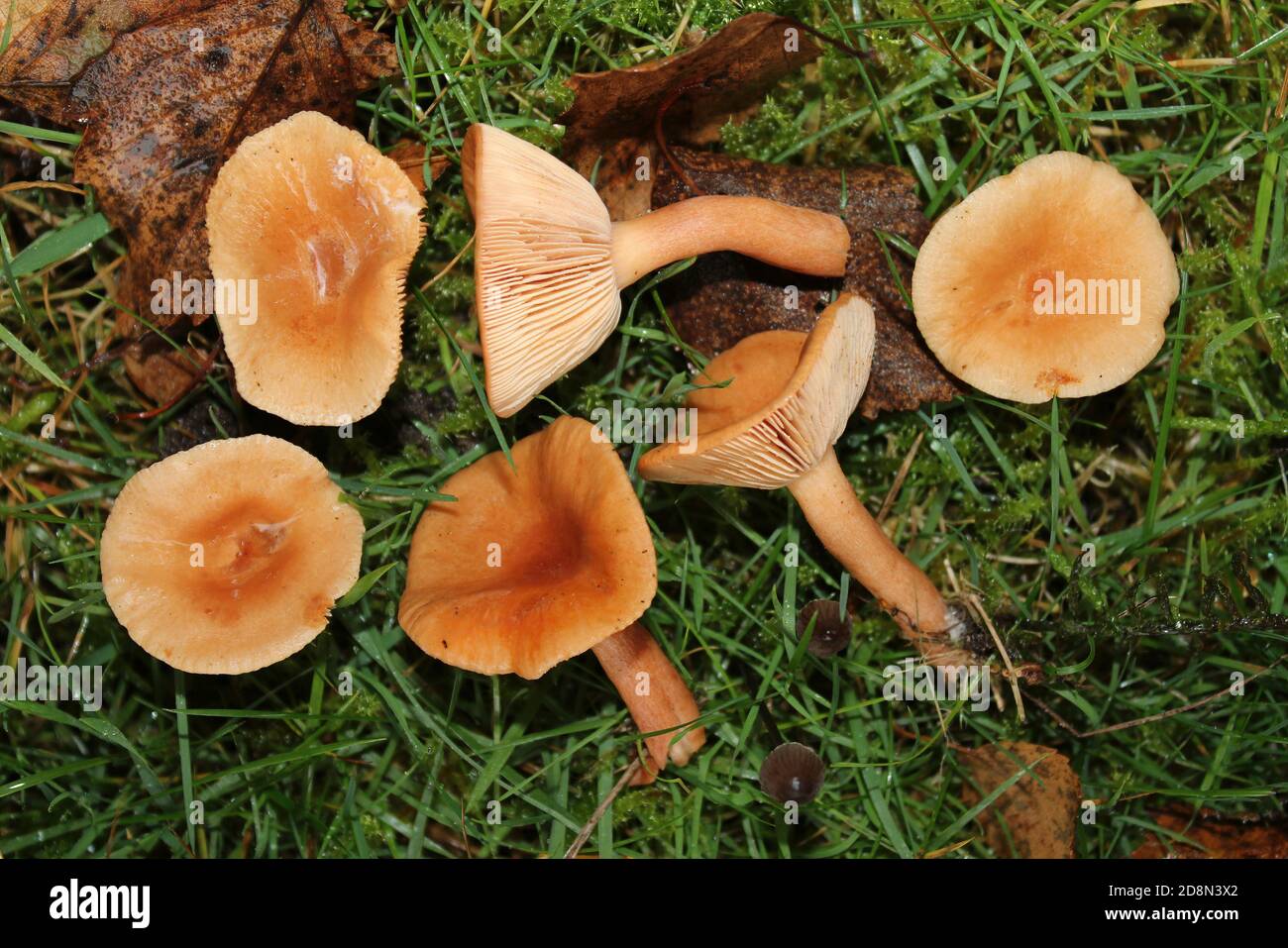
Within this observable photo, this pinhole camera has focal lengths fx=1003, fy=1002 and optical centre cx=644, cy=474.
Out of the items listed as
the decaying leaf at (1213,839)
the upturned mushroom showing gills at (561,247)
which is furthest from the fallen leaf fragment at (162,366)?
the decaying leaf at (1213,839)

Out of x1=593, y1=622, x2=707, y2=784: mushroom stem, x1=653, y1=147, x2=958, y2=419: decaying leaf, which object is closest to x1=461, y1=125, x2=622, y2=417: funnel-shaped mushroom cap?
x1=653, y1=147, x2=958, y2=419: decaying leaf

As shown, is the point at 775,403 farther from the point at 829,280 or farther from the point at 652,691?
the point at 652,691

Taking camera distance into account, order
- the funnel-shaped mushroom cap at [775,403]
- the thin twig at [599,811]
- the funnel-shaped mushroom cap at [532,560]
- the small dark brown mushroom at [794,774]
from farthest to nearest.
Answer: the thin twig at [599,811] < the small dark brown mushroom at [794,774] < the funnel-shaped mushroom cap at [532,560] < the funnel-shaped mushroom cap at [775,403]

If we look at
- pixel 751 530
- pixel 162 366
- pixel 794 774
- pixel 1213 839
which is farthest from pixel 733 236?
pixel 1213 839

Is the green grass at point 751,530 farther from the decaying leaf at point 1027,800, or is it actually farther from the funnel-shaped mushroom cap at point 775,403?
the funnel-shaped mushroom cap at point 775,403
